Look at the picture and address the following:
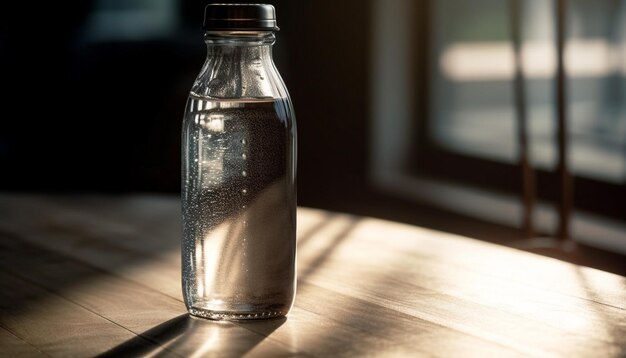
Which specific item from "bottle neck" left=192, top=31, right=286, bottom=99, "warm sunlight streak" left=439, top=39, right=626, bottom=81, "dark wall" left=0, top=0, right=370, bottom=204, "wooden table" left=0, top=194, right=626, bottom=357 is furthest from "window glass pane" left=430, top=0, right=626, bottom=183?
"bottle neck" left=192, top=31, right=286, bottom=99

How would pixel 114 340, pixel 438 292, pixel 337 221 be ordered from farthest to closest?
pixel 337 221 < pixel 438 292 < pixel 114 340

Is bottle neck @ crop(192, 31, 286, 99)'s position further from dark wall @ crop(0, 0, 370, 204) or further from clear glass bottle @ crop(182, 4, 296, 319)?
dark wall @ crop(0, 0, 370, 204)

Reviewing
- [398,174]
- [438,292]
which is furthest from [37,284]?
[398,174]

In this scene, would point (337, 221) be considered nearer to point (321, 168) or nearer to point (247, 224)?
point (247, 224)

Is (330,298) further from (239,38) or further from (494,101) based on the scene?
(494,101)

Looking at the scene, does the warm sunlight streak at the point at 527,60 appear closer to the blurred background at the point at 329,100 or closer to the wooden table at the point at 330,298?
the blurred background at the point at 329,100

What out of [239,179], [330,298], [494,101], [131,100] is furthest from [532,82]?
[239,179]
